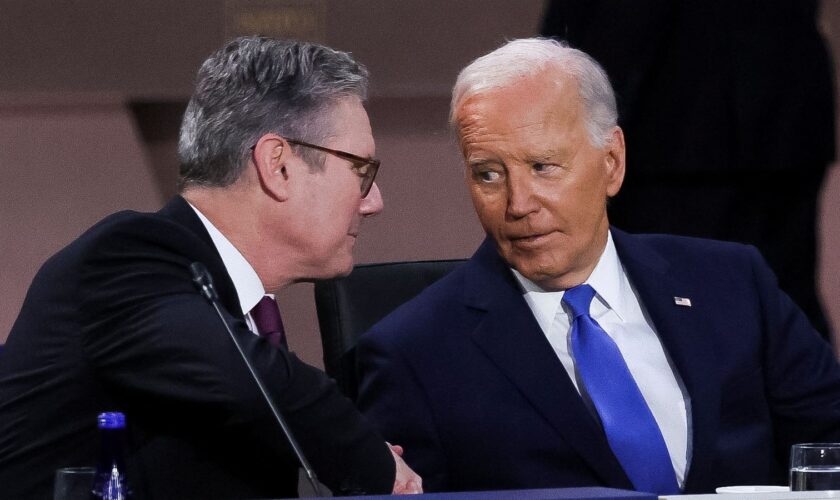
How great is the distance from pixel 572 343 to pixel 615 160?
0.30 meters

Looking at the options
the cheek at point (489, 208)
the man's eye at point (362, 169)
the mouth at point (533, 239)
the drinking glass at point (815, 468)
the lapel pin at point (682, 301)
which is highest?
the man's eye at point (362, 169)

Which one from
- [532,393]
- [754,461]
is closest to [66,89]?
[532,393]

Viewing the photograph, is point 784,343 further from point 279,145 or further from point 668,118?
point 279,145

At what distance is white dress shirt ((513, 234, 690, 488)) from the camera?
190 cm

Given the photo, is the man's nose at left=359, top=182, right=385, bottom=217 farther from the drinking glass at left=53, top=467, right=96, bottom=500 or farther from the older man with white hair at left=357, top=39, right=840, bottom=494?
the drinking glass at left=53, top=467, right=96, bottom=500

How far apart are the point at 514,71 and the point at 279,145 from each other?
41 centimetres

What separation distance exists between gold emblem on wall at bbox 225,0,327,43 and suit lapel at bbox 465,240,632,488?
50.6 inches

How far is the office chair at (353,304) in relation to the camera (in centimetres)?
210

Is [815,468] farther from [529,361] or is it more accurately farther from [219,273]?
[219,273]

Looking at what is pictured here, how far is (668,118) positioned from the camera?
7.64 ft

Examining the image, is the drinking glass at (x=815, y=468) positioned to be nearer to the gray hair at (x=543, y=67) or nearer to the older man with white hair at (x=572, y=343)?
the older man with white hair at (x=572, y=343)

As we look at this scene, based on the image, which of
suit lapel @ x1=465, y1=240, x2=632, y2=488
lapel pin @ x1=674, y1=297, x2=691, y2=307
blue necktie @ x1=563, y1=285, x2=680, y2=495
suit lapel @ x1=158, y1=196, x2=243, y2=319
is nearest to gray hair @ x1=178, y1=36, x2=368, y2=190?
suit lapel @ x1=158, y1=196, x2=243, y2=319

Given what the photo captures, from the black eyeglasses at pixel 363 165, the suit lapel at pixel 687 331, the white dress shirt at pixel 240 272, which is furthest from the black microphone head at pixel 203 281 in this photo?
the suit lapel at pixel 687 331

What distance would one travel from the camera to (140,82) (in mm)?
3117
